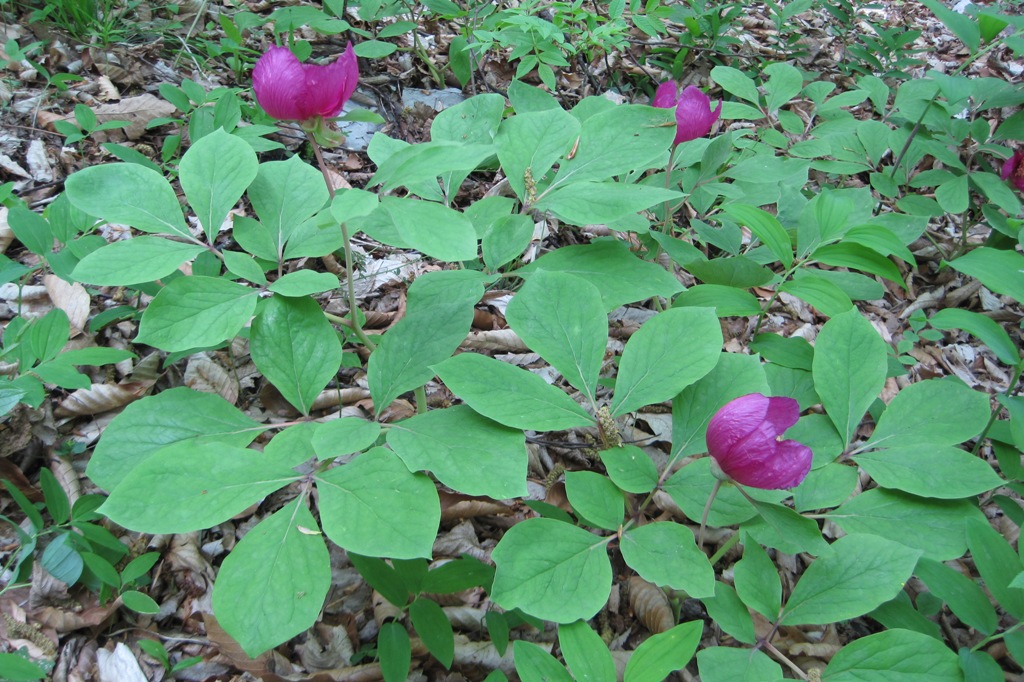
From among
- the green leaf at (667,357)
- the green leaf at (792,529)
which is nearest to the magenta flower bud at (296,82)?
the green leaf at (667,357)

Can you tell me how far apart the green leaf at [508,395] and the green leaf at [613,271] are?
0.24m

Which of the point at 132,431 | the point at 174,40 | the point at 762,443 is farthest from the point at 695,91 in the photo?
the point at 174,40

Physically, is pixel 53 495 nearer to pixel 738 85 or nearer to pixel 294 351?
pixel 294 351

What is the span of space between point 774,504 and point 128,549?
1.41 meters

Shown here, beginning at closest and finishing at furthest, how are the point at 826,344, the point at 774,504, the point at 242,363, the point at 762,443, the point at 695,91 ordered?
the point at 762,443, the point at 774,504, the point at 826,344, the point at 695,91, the point at 242,363

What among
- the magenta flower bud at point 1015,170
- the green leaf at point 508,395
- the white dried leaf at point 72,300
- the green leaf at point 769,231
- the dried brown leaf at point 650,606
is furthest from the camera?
the magenta flower bud at point 1015,170

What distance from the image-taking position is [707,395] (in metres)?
1.29

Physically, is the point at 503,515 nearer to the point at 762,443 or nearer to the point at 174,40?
the point at 762,443

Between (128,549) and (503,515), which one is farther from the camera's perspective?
(503,515)

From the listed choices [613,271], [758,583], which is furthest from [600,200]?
[758,583]

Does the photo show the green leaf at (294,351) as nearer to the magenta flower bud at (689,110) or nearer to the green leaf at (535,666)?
the green leaf at (535,666)

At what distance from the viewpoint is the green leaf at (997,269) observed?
1463 millimetres

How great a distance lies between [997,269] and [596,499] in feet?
3.68

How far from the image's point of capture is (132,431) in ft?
3.81
